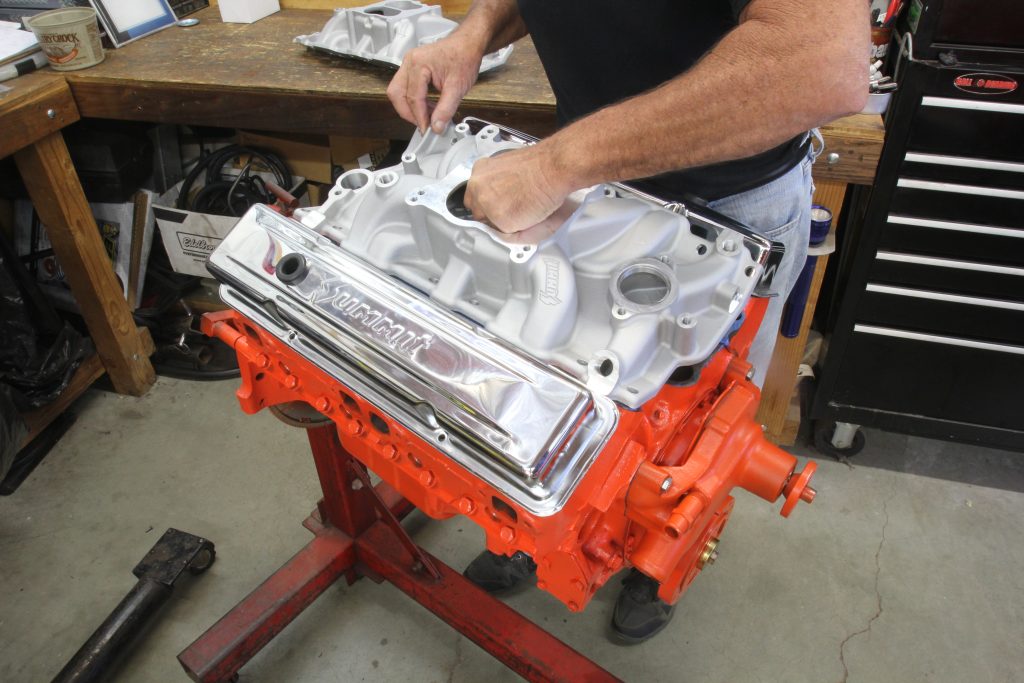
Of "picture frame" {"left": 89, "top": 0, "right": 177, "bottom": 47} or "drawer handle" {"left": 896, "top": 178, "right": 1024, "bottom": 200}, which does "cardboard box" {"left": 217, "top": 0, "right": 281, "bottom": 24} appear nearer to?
"picture frame" {"left": 89, "top": 0, "right": 177, "bottom": 47}

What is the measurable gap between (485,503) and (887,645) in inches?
51.4

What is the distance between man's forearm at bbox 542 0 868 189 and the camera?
754 mm

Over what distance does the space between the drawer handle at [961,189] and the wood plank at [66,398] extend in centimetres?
234

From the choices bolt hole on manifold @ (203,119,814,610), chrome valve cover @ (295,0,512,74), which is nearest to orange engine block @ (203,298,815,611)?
bolt hole on manifold @ (203,119,814,610)

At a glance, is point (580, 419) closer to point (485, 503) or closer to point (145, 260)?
point (485, 503)

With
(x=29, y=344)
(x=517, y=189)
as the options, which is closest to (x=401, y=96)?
(x=517, y=189)

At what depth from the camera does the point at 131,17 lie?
2139mm

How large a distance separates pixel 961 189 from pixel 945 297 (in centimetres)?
28

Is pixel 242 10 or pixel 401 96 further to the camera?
pixel 242 10

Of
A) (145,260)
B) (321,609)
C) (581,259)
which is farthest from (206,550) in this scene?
(581,259)

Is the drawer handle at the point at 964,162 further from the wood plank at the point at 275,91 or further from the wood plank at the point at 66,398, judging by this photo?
the wood plank at the point at 66,398

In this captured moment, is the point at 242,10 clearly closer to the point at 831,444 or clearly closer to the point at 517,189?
the point at 517,189

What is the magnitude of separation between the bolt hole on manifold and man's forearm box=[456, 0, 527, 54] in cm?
35

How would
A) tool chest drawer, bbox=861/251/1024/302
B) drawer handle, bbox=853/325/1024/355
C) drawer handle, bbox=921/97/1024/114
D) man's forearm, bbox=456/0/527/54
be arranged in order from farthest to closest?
1. drawer handle, bbox=853/325/1024/355
2. tool chest drawer, bbox=861/251/1024/302
3. drawer handle, bbox=921/97/1024/114
4. man's forearm, bbox=456/0/527/54
